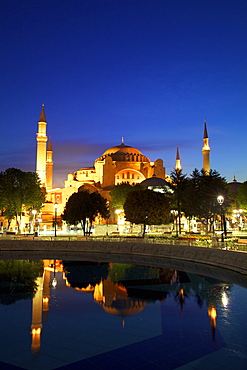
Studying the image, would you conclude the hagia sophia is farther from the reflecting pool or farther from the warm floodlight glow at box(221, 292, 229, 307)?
the warm floodlight glow at box(221, 292, 229, 307)

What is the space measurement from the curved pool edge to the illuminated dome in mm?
68774

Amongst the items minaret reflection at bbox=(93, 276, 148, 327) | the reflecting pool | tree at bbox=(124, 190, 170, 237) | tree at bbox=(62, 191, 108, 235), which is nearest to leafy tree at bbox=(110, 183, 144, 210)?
tree at bbox=(62, 191, 108, 235)

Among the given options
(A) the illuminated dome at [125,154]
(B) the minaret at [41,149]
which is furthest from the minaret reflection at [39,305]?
(A) the illuminated dome at [125,154]

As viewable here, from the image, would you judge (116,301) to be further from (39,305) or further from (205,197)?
(205,197)

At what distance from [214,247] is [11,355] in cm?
1534

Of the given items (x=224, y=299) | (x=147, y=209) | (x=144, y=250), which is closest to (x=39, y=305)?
(x=224, y=299)

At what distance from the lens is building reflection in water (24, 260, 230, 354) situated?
11339 mm

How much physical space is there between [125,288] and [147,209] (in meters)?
22.7

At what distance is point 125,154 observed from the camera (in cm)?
9644

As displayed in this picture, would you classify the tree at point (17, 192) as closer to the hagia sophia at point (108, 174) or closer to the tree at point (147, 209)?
the tree at point (147, 209)

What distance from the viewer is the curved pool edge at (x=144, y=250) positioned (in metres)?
17.7

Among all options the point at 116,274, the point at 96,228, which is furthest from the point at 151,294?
the point at 96,228

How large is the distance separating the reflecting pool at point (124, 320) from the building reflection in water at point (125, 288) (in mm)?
33

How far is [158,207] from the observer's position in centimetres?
3741
